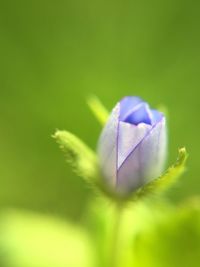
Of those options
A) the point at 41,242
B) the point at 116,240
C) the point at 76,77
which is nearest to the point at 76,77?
the point at 76,77

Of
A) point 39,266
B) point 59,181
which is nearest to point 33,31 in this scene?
point 59,181

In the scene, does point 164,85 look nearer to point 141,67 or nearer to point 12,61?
point 141,67

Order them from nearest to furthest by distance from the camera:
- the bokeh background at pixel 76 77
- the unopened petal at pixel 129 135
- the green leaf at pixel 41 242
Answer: the unopened petal at pixel 129 135 < the green leaf at pixel 41 242 < the bokeh background at pixel 76 77

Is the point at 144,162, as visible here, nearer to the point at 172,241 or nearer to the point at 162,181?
the point at 162,181

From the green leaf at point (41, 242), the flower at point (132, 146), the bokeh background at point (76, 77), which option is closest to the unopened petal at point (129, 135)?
the flower at point (132, 146)

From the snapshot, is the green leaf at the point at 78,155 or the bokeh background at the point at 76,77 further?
the bokeh background at the point at 76,77

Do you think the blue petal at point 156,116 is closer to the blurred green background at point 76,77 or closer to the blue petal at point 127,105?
the blue petal at point 127,105

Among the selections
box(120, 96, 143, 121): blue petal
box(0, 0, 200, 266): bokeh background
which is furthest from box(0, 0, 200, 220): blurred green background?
box(120, 96, 143, 121): blue petal

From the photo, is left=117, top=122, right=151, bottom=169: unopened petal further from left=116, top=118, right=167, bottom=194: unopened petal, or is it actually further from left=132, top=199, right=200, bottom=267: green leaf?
left=132, top=199, right=200, bottom=267: green leaf
